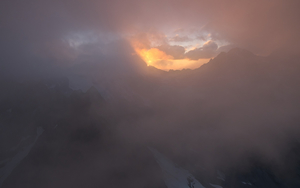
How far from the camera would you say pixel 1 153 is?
264 ft

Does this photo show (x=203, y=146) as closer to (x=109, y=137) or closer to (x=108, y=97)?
(x=109, y=137)

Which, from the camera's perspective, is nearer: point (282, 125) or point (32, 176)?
point (32, 176)

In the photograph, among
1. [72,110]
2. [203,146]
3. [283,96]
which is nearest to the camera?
[72,110]

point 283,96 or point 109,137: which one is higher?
point 283,96

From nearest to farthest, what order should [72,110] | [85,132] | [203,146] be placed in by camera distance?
1. [85,132]
2. [72,110]
3. [203,146]

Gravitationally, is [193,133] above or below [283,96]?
below

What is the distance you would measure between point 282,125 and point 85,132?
16970 centimetres

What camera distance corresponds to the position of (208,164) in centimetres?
11106

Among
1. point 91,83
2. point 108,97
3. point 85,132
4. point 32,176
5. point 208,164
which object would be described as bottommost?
point 32,176

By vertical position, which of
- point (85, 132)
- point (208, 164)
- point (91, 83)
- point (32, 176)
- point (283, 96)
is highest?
point (283, 96)

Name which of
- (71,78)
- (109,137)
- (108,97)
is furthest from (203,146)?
(71,78)

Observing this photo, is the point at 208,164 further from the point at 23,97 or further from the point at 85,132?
the point at 23,97

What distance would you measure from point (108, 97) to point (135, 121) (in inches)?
1513

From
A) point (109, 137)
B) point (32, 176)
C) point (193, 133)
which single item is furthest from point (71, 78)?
point (193, 133)
